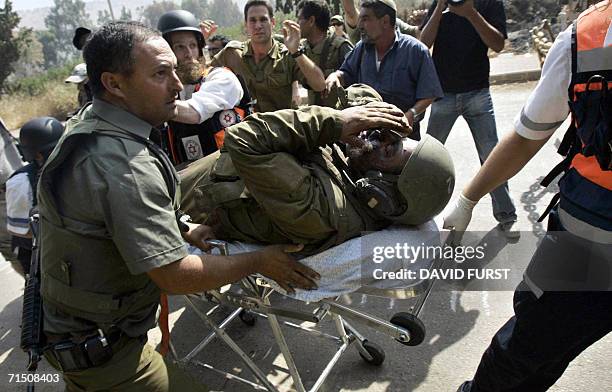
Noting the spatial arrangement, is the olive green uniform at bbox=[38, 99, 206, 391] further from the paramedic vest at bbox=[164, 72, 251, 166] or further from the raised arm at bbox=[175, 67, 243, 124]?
the paramedic vest at bbox=[164, 72, 251, 166]

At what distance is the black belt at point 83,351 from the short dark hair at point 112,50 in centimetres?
90

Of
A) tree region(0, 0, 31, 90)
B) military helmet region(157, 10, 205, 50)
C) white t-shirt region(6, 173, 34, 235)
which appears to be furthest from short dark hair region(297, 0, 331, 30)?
tree region(0, 0, 31, 90)

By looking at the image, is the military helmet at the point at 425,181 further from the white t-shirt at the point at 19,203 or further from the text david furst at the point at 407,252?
the white t-shirt at the point at 19,203

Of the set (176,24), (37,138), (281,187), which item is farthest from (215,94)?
(281,187)

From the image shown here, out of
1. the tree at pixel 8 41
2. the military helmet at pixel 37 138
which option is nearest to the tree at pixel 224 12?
the tree at pixel 8 41

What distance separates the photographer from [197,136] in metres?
2.83

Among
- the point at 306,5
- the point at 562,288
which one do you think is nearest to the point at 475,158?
the point at 306,5

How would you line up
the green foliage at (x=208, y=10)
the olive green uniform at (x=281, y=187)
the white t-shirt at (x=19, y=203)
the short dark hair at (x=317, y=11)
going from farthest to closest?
the green foliage at (x=208, y=10), the short dark hair at (x=317, y=11), the white t-shirt at (x=19, y=203), the olive green uniform at (x=281, y=187)

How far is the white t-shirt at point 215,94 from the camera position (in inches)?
104

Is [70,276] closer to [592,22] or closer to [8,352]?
[592,22]

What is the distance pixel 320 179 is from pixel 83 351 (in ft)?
3.48

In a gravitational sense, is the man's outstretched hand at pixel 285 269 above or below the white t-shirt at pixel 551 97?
below

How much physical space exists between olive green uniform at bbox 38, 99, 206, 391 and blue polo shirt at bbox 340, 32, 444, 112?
219cm

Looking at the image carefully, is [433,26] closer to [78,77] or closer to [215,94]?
[215,94]
